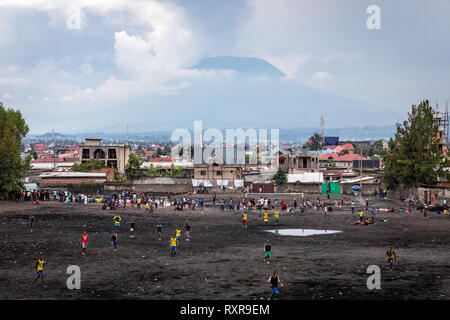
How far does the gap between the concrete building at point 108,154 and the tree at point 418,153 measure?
62155mm

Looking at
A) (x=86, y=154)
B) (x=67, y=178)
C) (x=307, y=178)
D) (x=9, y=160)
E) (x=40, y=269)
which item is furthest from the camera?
(x=86, y=154)

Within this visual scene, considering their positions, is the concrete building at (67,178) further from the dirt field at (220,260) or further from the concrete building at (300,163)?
the concrete building at (300,163)

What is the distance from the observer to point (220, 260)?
2972 cm

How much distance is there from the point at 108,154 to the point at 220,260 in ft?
293

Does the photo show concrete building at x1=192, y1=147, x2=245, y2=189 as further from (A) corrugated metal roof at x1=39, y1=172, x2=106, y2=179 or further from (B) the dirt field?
(B) the dirt field

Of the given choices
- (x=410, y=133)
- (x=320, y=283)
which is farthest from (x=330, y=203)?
(x=320, y=283)

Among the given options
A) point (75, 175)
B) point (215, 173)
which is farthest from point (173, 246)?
point (215, 173)

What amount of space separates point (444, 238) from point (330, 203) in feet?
101

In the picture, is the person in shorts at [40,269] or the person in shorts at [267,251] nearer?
the person in shorts at [40,269]

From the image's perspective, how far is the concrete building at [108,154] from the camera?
115m

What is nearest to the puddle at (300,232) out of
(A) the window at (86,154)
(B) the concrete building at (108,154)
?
(B) the concrete building at (108,154)

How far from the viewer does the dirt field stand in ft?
74.8

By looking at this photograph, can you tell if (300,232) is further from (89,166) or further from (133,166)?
(89,166)
